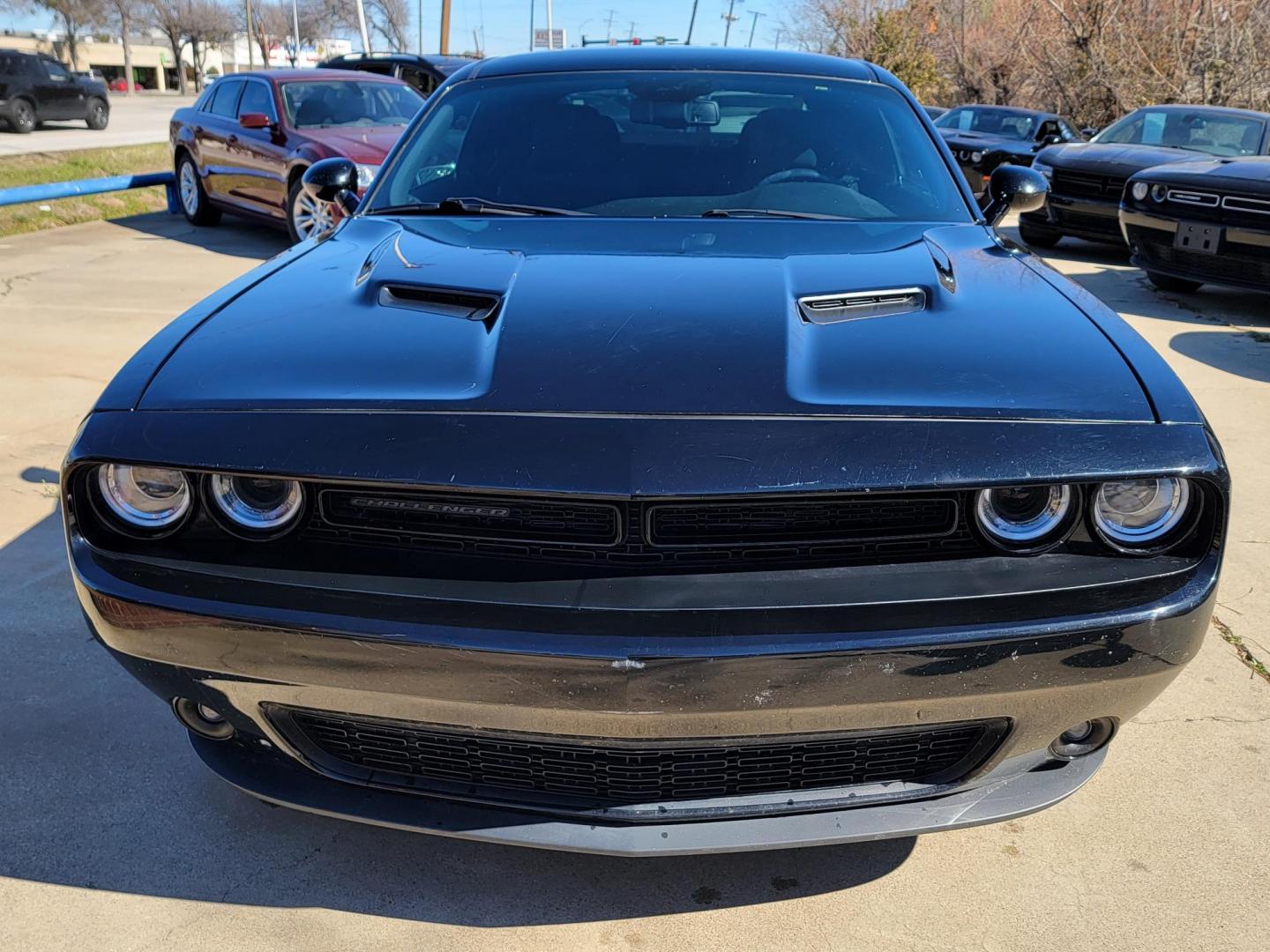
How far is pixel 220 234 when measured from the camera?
35.6ft

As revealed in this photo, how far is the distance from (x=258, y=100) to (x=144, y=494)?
30.0ft

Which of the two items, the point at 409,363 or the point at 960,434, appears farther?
the point at 409,363

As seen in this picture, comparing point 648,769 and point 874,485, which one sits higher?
point 874,485

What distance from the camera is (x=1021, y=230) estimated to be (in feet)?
34.9

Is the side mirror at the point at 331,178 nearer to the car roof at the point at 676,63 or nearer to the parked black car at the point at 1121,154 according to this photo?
the car roof at the point at 676,63

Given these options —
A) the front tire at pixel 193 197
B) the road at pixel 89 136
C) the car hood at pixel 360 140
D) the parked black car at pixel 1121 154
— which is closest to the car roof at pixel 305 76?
the car hood at pixel 360 140

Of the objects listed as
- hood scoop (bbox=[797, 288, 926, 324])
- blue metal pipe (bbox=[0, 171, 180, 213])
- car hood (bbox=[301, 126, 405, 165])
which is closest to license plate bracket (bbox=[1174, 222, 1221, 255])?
car hood (bbox=[301, 126, 405, 165])

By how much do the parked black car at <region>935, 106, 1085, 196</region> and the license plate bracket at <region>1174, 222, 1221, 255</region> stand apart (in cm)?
494

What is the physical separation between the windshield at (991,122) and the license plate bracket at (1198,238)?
7204 millimetres

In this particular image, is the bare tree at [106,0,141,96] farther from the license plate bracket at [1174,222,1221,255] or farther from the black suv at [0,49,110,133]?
the license plate bracket at [1174,222,1221,255]

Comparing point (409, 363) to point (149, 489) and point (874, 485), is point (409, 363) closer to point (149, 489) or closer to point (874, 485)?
point (149, 489)

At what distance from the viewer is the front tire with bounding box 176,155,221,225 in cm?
1095

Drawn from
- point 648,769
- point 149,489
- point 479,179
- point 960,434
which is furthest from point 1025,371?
point 479,179

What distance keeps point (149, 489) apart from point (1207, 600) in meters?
1.71
